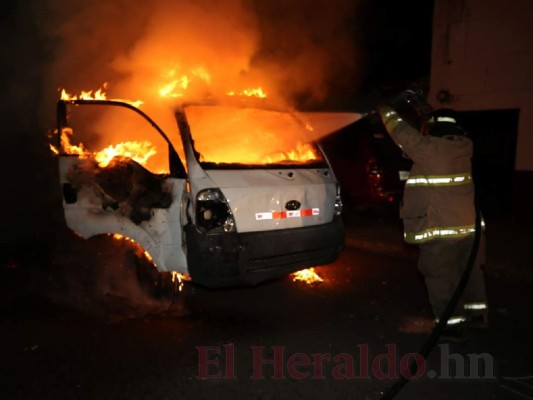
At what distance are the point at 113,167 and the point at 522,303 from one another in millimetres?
4331

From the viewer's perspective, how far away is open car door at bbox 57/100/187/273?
13.8ft

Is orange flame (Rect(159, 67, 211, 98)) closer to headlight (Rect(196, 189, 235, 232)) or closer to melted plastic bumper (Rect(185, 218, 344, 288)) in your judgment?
headlight (Rect(196, 189, 235, 232))

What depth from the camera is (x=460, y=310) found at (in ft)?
13.2

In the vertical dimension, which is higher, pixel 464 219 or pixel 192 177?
pixel 192 177

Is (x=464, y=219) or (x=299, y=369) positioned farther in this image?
(x=464, y=219)

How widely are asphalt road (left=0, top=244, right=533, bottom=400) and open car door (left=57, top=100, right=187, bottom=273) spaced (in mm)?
741

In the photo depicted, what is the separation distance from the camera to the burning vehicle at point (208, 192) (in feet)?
13.1

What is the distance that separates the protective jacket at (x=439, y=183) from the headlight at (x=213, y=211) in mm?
1576

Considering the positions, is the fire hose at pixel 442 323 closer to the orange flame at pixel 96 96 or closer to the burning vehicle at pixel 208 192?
the burning vehicle at pixel 208 192

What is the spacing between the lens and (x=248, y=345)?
3936mm

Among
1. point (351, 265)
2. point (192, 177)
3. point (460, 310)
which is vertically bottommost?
point (351, 265)

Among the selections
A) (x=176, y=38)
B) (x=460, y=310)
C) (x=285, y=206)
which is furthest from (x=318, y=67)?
(x=460, y=310)

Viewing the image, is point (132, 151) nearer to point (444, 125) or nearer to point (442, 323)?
point (444, 125)

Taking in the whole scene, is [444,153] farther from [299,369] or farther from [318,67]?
[318,67]
